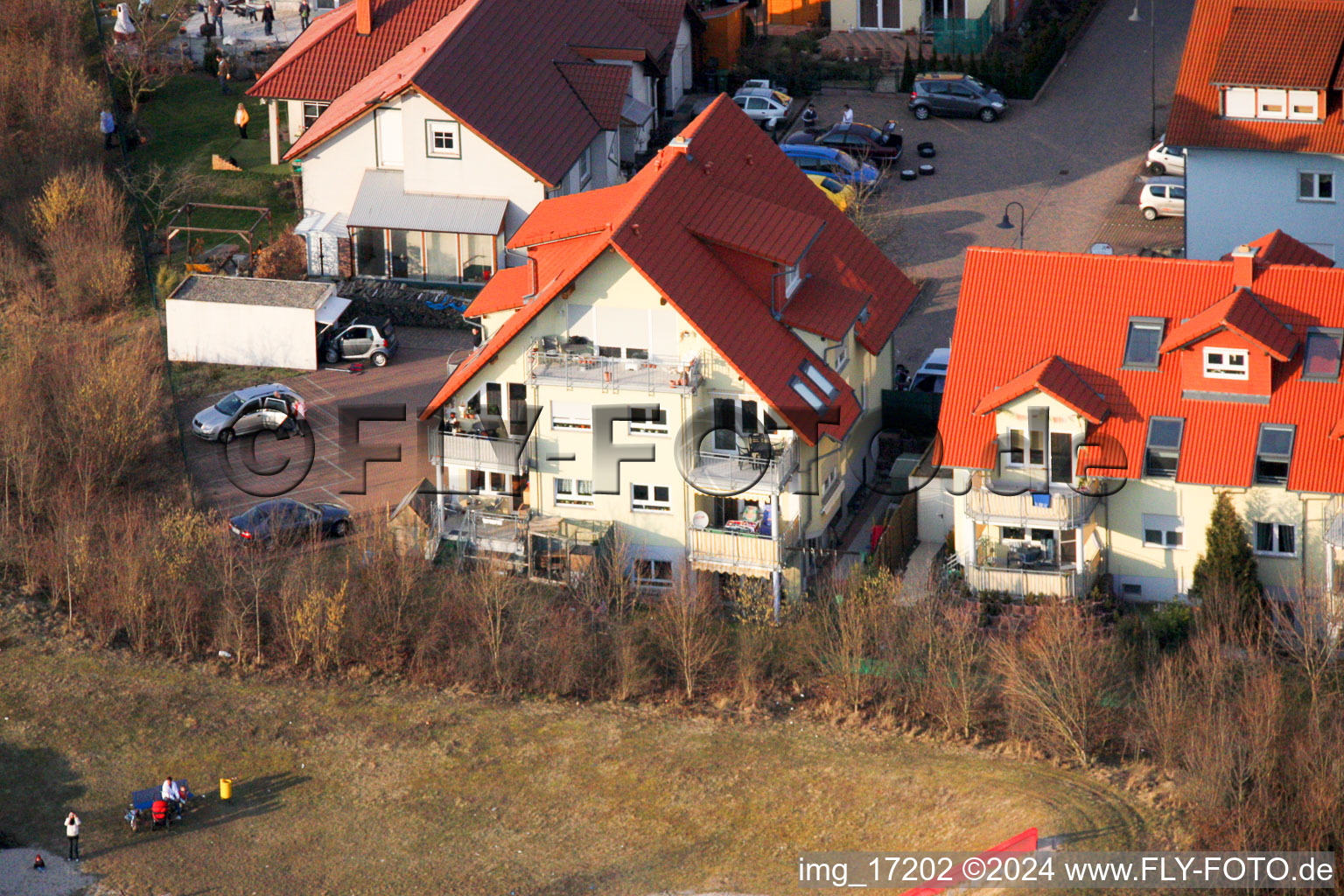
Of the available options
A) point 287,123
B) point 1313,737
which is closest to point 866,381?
point 1313,737

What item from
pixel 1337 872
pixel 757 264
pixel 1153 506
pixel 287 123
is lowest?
pixel 1337 872

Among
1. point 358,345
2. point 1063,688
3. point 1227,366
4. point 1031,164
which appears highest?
point 1031,164

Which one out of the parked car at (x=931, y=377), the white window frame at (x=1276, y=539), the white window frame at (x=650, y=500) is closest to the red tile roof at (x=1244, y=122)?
the parked car at (x=931, y=377)

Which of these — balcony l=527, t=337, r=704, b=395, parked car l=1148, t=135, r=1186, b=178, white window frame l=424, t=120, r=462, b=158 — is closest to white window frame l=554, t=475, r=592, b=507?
Result: balcony l=527, t=337, r=704, b=395

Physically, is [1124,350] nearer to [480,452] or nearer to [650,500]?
[650,500]

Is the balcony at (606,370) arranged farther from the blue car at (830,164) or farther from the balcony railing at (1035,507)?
the blue car at (830,164)

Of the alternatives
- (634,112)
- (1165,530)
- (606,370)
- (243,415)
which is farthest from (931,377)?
(243,415)

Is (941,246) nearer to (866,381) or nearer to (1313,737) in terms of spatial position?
(866,381)
